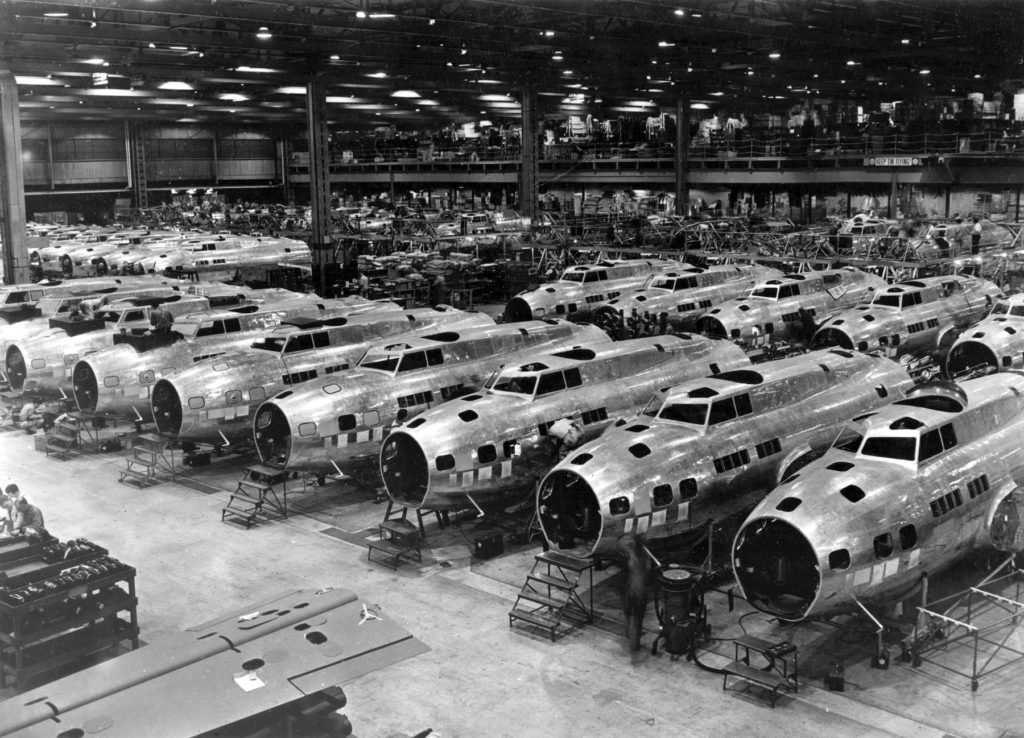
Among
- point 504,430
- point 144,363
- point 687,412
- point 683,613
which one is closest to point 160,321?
point 144,363

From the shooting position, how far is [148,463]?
2900 centimetres

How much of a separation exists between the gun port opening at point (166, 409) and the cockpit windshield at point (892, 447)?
19.5 meters

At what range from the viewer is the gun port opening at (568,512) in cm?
1998

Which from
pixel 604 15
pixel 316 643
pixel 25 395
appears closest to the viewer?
pixel 316 643

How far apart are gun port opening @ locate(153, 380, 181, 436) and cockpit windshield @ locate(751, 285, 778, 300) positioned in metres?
22.8

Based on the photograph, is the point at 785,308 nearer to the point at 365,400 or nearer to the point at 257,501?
the point at 365,400

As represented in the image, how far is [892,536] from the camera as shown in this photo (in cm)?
1688

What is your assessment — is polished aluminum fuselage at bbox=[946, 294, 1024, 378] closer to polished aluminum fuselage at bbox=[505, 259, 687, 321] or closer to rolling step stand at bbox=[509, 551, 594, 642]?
rolling step stand at bbox=[509, 551, 594, 642]

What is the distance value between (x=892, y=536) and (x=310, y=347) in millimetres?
19481

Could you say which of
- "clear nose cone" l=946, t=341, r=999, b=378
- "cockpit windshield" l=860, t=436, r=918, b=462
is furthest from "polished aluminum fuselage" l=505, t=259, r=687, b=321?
"cockpit windshield" l=860, t=436, r=918, b=462

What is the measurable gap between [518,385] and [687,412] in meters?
4.77

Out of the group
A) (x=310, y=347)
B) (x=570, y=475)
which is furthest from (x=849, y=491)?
(x=310, y=347)

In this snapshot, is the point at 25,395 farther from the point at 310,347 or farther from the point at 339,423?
the point at 339,423

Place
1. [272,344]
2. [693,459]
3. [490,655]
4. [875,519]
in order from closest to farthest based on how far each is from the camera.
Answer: [875,519], [490,655], [693,459], [272,344]
